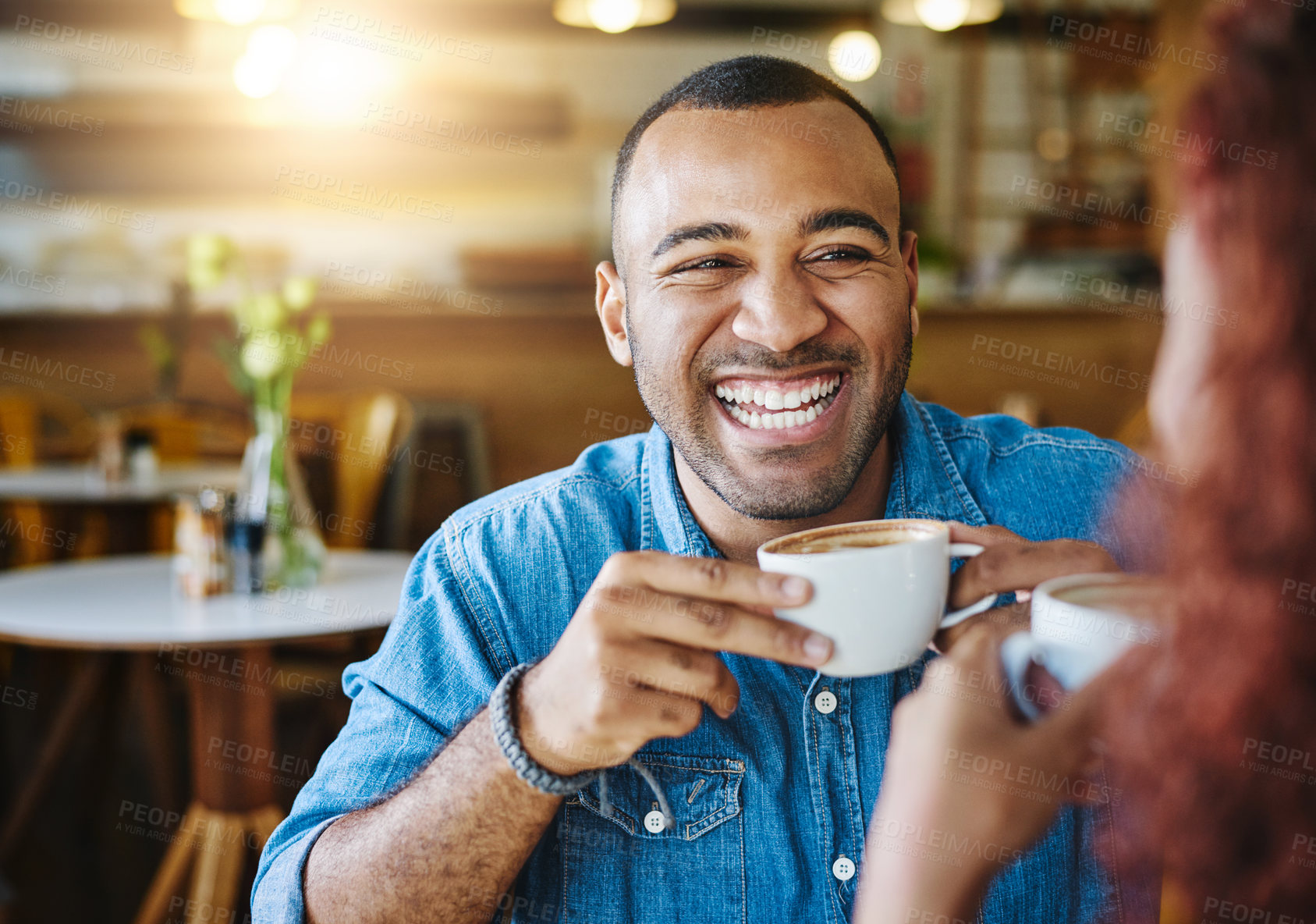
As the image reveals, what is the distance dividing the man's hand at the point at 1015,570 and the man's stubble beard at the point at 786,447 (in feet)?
1.08

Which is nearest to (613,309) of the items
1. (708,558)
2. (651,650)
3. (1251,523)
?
(708,558)

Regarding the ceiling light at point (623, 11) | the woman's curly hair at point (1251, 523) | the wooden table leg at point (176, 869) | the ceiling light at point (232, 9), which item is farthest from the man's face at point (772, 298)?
the ceiling light at point (623, 11)

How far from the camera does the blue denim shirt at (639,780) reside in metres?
0.99

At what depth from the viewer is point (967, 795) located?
0.57m

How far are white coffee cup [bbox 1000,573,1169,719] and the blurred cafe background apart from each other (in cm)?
141

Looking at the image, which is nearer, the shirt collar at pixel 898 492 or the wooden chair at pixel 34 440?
the shirt collar at pixel 898 492

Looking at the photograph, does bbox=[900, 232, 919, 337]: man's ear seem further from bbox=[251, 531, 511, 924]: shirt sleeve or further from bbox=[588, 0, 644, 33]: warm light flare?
bbox=[588, 0, 644, 33]: warm light flare

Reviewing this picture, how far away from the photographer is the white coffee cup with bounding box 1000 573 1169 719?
562mm

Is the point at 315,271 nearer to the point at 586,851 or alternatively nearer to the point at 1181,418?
the point at 586,851

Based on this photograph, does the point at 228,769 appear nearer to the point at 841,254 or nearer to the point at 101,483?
the point at 841,254

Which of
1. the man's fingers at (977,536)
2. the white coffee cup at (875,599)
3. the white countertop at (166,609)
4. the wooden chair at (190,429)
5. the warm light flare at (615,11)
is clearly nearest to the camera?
the white coffee cup at (875,599)

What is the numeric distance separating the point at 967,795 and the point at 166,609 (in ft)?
5.80

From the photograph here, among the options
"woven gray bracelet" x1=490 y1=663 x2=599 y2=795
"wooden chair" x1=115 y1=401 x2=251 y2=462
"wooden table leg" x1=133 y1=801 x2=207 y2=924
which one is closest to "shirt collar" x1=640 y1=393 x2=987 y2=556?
A: "woven gray bracelet" x1=490 y1=663 x2=599 y2=795

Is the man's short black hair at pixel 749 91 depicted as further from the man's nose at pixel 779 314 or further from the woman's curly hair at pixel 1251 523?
the woman's curly hair at pixel 1251 523
